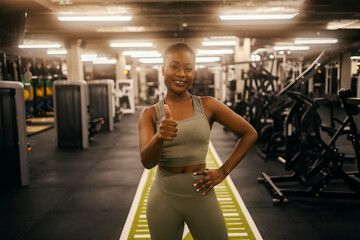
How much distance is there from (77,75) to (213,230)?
11039mm

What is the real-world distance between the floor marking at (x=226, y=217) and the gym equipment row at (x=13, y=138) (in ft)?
5.98

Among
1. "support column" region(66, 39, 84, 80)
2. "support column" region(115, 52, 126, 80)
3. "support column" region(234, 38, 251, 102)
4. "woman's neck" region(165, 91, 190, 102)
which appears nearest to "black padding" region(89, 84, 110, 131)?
"support column" region(66, 39, 84, 80)

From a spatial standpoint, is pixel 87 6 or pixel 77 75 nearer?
pixel 87 6

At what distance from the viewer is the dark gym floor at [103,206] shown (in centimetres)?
331

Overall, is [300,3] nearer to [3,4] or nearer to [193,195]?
[3,4]

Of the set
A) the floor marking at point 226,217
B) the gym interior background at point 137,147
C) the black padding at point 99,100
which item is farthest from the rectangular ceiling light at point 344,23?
the floor marking at point 226,217

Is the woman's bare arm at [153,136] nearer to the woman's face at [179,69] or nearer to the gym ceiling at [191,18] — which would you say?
the woman's face at [179,69]

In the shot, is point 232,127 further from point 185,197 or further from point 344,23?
point 344,23

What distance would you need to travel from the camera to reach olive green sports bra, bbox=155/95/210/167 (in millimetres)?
1370

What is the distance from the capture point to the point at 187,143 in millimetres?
1381

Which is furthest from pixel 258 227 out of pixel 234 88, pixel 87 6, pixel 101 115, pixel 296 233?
pixel 234 88

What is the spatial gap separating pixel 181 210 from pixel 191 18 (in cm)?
912

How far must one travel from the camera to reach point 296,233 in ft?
10.6

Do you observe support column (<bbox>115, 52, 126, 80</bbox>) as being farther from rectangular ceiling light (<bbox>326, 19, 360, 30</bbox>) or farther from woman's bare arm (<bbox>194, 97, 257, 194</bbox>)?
woman's bare arm (<bbox>194, 97, 257, 194</bbox>)
